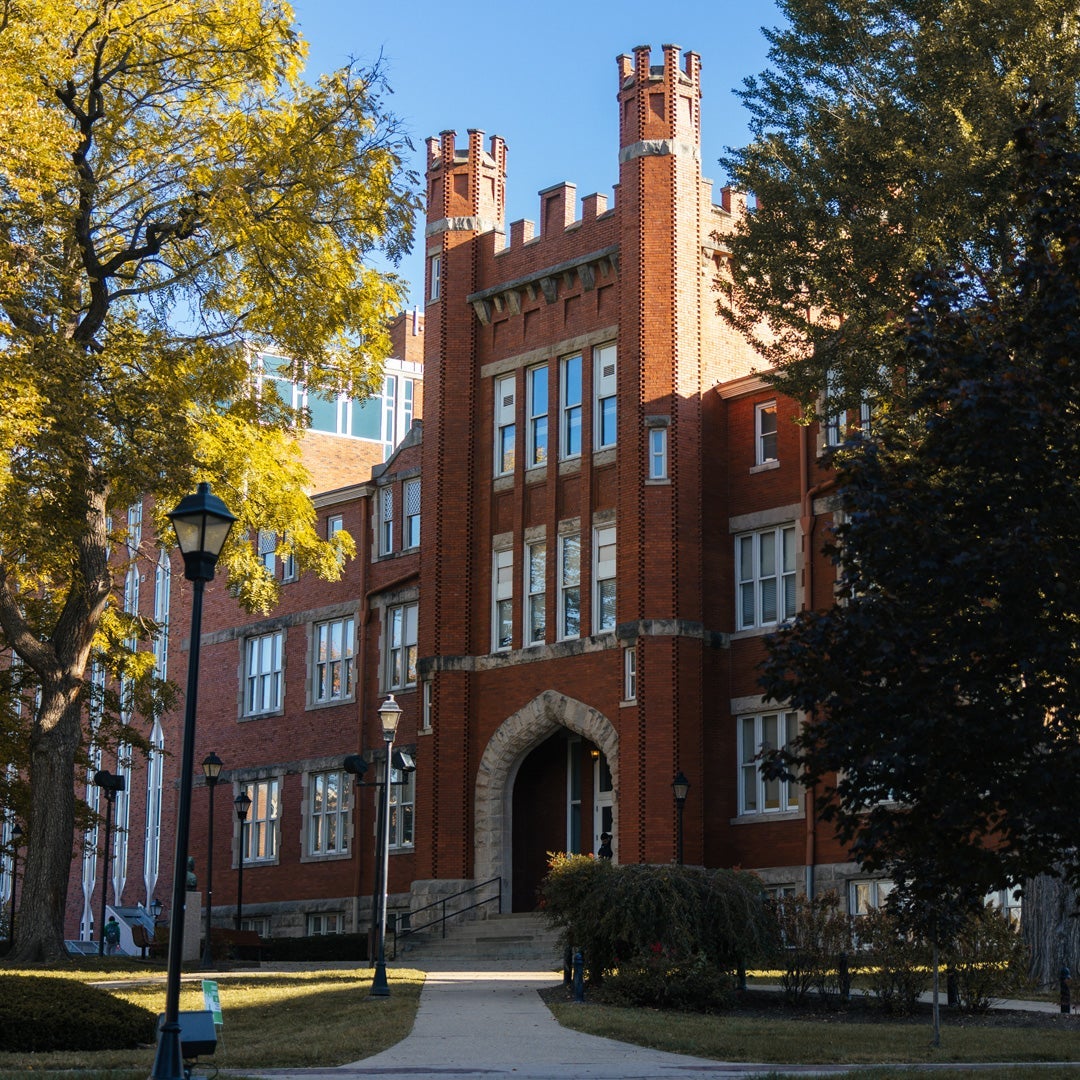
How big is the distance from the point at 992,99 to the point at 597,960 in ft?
46.2

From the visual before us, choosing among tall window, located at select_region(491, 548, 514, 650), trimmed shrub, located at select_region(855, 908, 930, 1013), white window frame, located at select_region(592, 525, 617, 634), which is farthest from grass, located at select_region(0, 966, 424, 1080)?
tall window, located at select_region(491, 548, 514, 650)

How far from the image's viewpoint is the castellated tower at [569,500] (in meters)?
35.2

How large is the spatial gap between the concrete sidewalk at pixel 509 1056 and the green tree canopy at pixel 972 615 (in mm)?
2957

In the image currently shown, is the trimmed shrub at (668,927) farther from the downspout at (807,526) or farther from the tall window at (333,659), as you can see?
the tall window at (333,659)

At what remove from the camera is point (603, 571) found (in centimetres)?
3684

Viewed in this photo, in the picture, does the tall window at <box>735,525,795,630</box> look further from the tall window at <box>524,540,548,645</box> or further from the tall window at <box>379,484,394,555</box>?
the tall window at <box>379,484,394,555</box>

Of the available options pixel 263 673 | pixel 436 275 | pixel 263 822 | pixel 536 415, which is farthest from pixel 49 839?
pixel 263 673

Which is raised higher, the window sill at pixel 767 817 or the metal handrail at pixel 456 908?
the window sill at pixel 767 817

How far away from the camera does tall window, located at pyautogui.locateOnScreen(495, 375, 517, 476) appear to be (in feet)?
130

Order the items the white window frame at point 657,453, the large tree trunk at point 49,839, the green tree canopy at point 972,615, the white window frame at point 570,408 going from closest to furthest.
→ the green tree canopy at point 972,615 → the large tree trunk at point 49,839 → the white window frame at point 657,453 → the white window frame at point 570,408

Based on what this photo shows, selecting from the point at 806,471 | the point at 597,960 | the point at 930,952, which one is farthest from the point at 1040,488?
the point at 806,471

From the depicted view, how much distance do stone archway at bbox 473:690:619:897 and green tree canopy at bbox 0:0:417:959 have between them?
8.88 metres

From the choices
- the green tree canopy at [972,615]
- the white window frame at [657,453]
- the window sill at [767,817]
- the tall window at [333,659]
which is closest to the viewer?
the green tree canopy at [972,615]

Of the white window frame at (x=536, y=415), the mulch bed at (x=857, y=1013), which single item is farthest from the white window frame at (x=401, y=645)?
the mulch bed at (x=857, y=1013)
